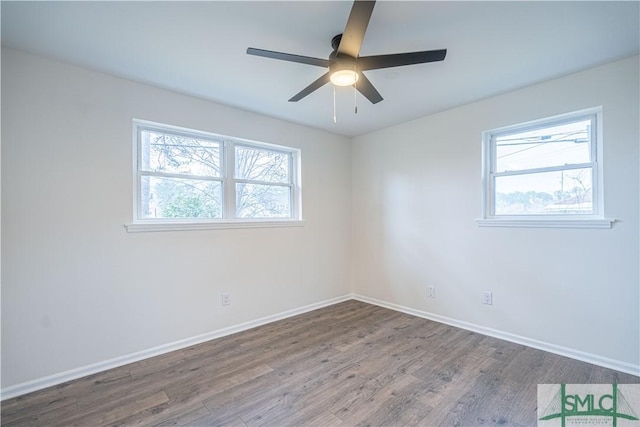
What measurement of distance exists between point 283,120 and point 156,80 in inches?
56.8

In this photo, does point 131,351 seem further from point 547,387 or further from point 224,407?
point 547,387

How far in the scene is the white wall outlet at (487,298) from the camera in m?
3.04

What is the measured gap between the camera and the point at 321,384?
2188 millimetres

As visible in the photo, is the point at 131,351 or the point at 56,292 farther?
the point at 131,351

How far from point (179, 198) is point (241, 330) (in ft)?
5.07

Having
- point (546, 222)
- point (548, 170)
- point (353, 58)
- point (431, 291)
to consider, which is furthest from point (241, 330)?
point (548, 170)

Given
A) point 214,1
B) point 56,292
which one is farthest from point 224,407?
point 214,1

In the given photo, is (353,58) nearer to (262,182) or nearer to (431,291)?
(262,182)

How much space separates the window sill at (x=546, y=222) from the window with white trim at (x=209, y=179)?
7.25 feet

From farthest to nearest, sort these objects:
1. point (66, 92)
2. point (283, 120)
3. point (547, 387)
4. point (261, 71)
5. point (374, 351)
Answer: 1. point (283, 120)
2. point (374, 351)
3. point (261, 71)
4. point (66, 92)
5. point (547, 387)

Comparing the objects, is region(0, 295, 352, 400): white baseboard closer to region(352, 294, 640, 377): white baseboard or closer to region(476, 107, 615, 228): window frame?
region(352, 294, 640, 377): white baseboard

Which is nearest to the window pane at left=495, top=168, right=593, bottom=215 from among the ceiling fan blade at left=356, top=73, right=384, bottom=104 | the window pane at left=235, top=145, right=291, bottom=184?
the ceiling fan blade at left=356, top=73, right=384, bottom=104

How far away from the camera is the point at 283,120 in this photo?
3.64m

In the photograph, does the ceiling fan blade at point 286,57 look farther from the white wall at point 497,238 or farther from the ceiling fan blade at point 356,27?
the white wall at point 497,238
